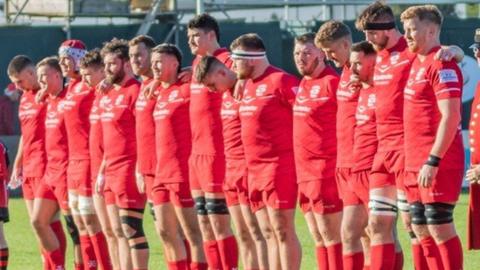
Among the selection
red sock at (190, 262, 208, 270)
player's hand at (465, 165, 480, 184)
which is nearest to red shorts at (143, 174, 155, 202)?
red sock at (190, 262, 208, 270)

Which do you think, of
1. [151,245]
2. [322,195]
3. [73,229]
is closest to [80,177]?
[73,229]

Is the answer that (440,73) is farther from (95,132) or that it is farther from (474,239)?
(95,132)

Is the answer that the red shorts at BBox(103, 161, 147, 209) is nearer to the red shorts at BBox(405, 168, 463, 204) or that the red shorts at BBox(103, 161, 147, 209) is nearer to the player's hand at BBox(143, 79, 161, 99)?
the player's hand at BBox(143, 79, 161, 99)

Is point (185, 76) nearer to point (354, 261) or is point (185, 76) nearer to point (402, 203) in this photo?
point (354, 261)

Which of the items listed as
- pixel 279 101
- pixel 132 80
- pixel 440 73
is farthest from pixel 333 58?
pixel 132 80

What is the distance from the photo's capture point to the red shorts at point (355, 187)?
11.6m

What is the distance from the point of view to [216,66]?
12.3 meters

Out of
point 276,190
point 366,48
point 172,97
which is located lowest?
point 276,190

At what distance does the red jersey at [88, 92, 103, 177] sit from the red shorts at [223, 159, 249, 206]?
4.99ft

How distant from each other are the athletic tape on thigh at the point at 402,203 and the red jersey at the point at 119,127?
2.85 metres

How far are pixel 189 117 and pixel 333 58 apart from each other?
1570 millimetres

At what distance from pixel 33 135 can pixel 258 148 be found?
3.30 metres

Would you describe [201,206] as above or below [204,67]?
below

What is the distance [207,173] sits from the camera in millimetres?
12672
